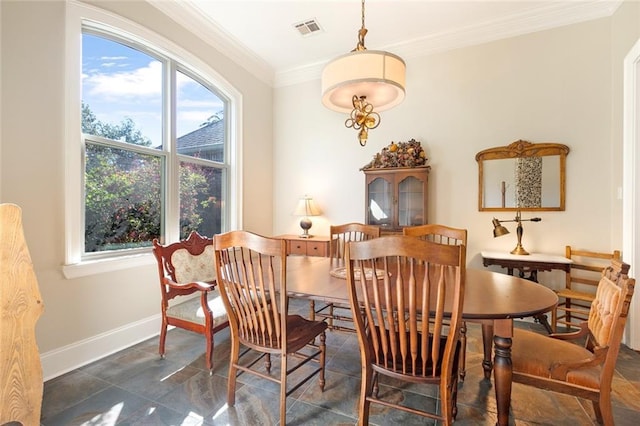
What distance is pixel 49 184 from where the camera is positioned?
213cm

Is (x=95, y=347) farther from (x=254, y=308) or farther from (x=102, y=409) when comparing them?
(x=254, y=308)

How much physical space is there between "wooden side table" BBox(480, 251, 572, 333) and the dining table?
122 centimetres

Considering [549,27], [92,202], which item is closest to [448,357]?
[92,202]

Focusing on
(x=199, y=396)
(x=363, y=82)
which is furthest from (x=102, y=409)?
(x=363, y=82)

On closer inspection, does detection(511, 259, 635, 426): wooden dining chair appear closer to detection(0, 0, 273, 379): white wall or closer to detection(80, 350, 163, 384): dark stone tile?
detection(80, 350, 163, 384): dark stone tile

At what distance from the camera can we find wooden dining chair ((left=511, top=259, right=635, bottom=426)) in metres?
1.30

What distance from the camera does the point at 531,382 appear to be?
146 centimetres

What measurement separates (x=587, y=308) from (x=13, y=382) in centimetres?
452

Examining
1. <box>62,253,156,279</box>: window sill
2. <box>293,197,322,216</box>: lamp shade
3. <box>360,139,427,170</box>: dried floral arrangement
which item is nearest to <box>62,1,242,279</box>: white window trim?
<box>62,253,156,279</box>: window sill

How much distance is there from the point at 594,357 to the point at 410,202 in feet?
7.96

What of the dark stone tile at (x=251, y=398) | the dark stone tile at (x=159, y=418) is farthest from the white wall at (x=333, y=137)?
the dark stone tile at (x=159, y=418)

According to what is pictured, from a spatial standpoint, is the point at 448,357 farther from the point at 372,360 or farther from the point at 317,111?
the point at 317,111

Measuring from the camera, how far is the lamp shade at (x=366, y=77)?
1.76m

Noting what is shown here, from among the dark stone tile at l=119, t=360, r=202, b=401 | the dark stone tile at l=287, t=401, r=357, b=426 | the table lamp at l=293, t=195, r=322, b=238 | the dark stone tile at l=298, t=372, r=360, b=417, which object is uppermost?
the table lamp at l=293, t=195, r=322, b=238
